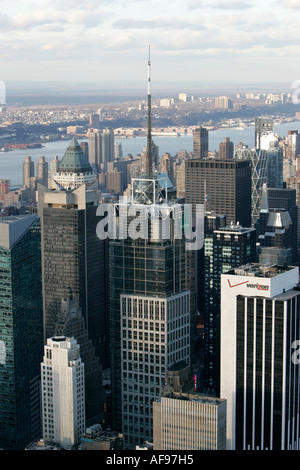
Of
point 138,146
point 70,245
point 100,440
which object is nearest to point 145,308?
point 100,440

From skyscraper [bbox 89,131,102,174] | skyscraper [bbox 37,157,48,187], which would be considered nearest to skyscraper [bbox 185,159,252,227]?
skyscraper [bbox 89,131,102,174]

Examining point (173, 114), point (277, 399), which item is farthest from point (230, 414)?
point (173, 114)

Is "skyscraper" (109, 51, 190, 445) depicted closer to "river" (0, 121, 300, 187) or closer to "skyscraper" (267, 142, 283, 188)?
"river" (0, 121, 300, 187)

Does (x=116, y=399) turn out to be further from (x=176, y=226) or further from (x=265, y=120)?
(x=265, y=120)

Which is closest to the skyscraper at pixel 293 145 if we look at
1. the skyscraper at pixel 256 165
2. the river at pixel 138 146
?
the river at pixel 138 146

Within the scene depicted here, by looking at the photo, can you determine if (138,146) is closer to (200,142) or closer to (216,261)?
(200,142)

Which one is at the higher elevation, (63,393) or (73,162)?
(73,162)
